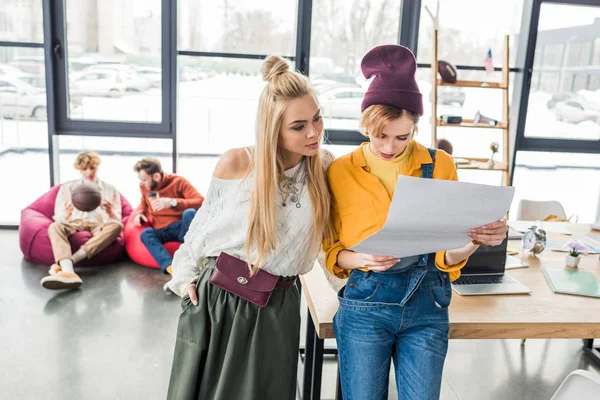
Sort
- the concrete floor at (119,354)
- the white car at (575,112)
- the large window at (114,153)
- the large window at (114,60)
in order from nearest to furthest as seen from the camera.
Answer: the concrete floor at (119,354)
the large window at (114,60)
the large window at (114,153)
the white car at (575,112)

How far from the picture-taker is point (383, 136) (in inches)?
60.7

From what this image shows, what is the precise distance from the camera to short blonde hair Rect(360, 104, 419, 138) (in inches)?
59.3

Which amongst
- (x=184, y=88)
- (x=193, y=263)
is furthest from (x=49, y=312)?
(x=184, y=88)

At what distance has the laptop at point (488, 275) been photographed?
2123 millimetres

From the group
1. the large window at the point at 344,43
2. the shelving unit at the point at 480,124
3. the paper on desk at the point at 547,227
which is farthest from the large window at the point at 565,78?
the paper on desk at the point at 547,227

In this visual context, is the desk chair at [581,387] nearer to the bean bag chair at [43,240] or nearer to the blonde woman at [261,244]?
the blonde woman at [261,244]

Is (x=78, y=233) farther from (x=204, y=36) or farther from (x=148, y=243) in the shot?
(x=204, y=36)

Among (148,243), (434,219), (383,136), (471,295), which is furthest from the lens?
(148,243)

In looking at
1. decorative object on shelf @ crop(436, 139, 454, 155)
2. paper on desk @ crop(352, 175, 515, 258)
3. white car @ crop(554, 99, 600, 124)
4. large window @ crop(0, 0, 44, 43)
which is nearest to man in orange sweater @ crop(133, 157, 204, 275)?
large window @ crop(0, 0, 44, 43)

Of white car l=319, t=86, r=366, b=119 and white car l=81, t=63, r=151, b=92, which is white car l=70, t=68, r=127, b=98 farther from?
white car l=319, t=86, r=366, b=119

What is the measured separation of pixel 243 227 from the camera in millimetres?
1690

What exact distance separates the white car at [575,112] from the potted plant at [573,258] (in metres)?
3.66

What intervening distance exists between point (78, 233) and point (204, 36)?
2061 mm

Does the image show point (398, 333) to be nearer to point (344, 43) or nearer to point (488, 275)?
point (488, 275)
